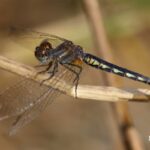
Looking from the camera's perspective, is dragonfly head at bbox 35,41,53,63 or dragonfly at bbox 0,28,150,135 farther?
dragonfly head at bbox 35,41,53,63

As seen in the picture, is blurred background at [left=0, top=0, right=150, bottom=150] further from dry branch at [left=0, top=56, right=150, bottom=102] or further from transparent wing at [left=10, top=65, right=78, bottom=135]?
dry branch at [left=0, top=56, right=150, bottom=102]

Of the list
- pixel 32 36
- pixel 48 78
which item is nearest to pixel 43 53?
pixel 32 36

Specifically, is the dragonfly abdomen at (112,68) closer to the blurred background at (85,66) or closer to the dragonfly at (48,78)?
the dragonfly at (48,78)

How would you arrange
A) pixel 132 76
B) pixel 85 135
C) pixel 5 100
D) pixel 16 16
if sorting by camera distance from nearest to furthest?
pixel 5 100
pixel 132 76
pixel 85 135
pixel 16 16

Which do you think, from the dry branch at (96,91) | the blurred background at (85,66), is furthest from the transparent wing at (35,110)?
the blurred background at (85,66)

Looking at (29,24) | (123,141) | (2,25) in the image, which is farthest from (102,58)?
(29,24)

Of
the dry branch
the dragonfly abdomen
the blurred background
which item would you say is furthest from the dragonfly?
the blurred background

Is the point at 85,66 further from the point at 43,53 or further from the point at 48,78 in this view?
the point at 48,78

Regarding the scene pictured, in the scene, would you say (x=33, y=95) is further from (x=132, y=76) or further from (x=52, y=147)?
(x=52, y=147)
